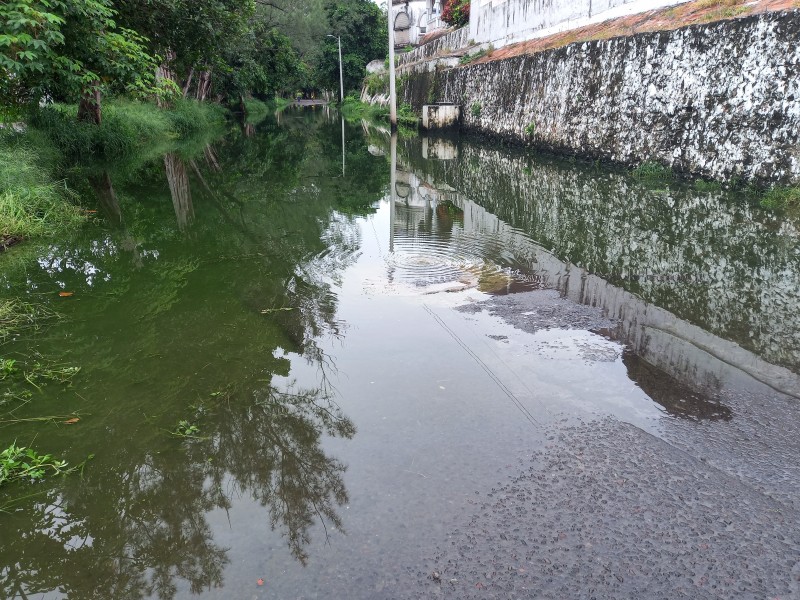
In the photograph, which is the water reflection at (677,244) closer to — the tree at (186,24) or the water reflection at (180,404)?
the water reflection at (180,404)

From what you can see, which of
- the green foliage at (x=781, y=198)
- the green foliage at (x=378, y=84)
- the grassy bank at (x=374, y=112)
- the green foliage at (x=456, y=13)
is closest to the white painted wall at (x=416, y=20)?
the green foliage at (x=456, y=13)

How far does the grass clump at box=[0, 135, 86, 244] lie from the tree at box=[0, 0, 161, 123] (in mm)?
1225

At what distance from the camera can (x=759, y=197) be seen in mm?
9844

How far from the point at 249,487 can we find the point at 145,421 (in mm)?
1033

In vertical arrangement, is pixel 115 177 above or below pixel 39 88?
below

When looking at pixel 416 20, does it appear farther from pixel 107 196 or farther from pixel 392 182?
pixel 107 196

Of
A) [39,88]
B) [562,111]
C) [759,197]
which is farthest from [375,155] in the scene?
[759,197]

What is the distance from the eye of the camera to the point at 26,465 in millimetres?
3395

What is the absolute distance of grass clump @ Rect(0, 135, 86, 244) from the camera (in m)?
8.11

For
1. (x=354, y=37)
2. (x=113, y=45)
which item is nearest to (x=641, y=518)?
(x=113, y=45)

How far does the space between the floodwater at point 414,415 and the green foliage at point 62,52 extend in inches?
116

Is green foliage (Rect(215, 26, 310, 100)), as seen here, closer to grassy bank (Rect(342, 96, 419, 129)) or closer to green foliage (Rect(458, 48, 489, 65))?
grassy bank (Rect(342, 96, 419, 129))

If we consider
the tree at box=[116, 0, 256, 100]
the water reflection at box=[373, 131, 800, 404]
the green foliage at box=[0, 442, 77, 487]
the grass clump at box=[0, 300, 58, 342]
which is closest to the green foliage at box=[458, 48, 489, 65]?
the tree at box=[116, 0, 256, 100]

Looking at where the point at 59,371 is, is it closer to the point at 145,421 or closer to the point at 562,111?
the point at 145,421
